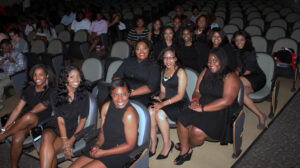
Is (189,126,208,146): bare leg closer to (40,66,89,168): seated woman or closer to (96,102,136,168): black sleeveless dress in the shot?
(96,102,136,168): black sleeveless dress

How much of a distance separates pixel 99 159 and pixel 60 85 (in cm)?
96

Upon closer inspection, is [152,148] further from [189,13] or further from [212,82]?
[189,13]

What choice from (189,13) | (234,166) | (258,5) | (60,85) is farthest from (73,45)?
(258,5)

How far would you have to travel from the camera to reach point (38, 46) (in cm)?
580

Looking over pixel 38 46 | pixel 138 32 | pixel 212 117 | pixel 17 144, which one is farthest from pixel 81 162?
pixel 38 46

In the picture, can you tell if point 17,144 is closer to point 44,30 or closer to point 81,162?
point 81,162

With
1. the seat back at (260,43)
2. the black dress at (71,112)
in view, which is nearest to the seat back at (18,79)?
the black dress at (71,112)

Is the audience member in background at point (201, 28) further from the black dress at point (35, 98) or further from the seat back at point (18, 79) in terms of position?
the seat back at point (18, 79)

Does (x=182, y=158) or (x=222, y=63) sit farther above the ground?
(x=222, y=63)

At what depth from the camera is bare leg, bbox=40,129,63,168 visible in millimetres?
2430

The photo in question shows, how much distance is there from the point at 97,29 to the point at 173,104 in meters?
4.54

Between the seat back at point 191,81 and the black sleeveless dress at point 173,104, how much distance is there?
0.11 m

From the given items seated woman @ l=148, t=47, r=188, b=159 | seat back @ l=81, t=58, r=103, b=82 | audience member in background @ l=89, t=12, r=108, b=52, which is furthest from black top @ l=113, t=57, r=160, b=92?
audience member in background @ l=89, t=12, r=108, b=52

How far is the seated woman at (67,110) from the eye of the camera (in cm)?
263
